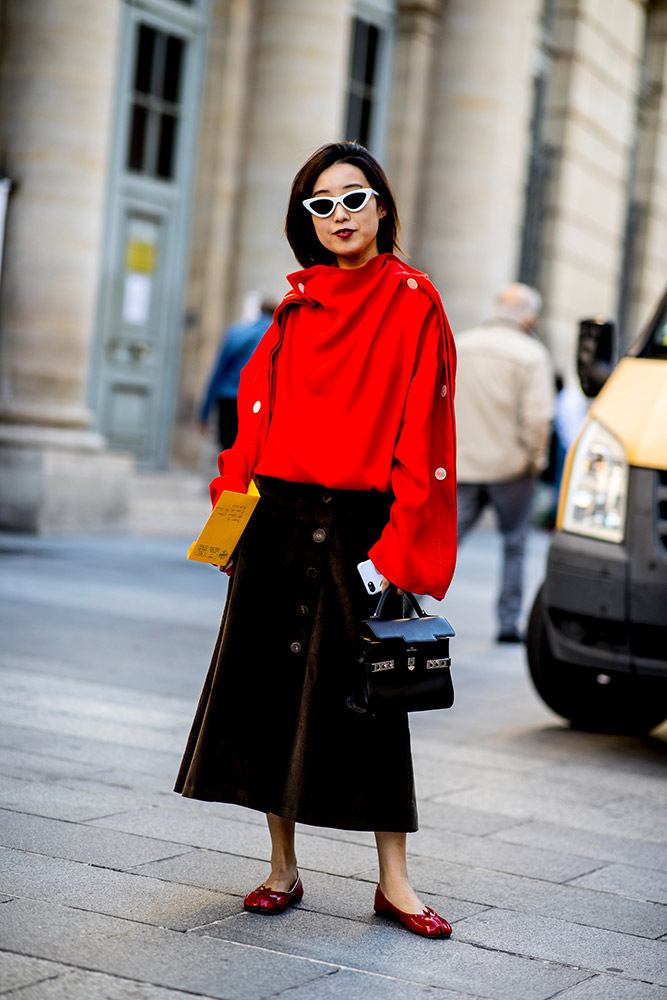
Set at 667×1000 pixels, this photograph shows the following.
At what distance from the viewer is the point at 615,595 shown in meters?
5.77

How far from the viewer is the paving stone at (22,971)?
302cm

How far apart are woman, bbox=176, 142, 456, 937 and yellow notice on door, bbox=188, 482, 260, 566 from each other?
0.04 metres

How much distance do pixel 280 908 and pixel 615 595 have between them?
247 cm

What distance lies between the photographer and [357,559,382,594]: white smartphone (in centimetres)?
356

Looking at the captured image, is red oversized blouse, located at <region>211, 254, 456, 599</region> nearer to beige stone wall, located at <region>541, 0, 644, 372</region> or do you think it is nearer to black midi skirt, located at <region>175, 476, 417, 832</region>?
black midi skirt, located at <region>175, 476, 417, 832</region>

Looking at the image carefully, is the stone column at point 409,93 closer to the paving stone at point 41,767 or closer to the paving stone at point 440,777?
the paving stone at point 440,777

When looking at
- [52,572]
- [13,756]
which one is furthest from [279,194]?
[13,756]

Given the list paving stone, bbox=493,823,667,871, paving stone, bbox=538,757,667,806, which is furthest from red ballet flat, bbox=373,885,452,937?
paving stone, bbox=538,757,667,806

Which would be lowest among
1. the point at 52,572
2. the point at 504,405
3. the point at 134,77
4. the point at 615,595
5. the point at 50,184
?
the point at 52,572

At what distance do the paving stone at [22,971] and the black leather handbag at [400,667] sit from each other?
85cm

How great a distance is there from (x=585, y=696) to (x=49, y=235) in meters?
7.14

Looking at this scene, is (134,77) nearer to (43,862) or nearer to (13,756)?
(13,756)

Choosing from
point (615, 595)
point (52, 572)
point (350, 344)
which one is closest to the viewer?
point (350, 344)

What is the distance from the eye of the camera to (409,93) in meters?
17.8
